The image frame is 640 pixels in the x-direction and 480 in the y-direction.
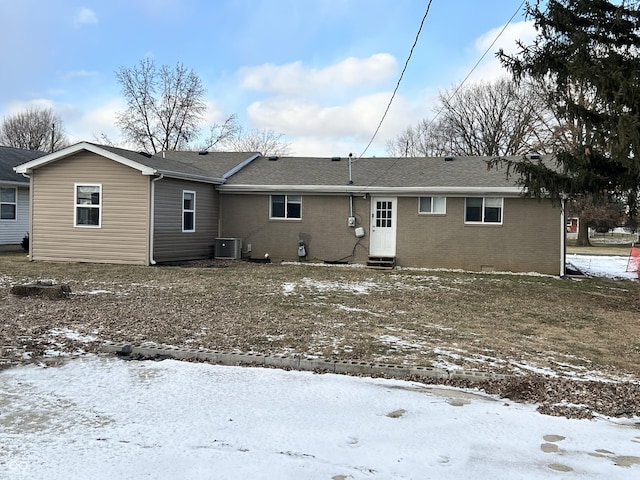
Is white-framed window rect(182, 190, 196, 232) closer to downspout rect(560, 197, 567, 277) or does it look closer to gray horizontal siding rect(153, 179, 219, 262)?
gray horizontal siding rect(153, 179, 219, 262)

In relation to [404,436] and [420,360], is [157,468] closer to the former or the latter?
[404,436]

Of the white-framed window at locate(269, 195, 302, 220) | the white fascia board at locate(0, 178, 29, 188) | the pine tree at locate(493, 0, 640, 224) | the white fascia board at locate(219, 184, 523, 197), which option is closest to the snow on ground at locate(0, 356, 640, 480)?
the pine tree at locate(493, 0, 640, 224)

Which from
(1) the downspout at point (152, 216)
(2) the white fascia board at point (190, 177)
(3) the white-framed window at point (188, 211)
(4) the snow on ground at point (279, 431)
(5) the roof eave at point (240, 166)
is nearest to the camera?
(4) the snow on ground at point (279, 431)

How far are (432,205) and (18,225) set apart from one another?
15673mm

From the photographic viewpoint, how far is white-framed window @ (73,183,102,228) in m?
15.1

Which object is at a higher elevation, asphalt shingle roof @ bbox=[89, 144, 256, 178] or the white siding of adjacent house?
asphalt shingle roof @ bbox=[89, 144, 256, 178]

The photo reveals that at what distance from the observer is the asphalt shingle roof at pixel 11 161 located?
791 inches

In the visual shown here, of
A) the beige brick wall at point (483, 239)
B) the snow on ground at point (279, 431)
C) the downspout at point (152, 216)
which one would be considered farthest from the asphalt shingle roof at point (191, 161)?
the snow on ground at point (279, 431)

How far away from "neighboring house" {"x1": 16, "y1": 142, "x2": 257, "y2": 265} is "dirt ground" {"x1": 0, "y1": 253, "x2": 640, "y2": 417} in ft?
7.18

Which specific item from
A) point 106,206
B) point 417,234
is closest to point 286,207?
point 417,234

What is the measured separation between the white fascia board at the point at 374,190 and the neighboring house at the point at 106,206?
207 cm

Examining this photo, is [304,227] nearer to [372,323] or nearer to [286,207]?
[286,207]

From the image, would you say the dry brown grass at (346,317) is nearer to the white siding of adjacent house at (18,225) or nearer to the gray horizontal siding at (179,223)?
the gray horizontal siding at (179,223)

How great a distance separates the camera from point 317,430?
12.1ft
